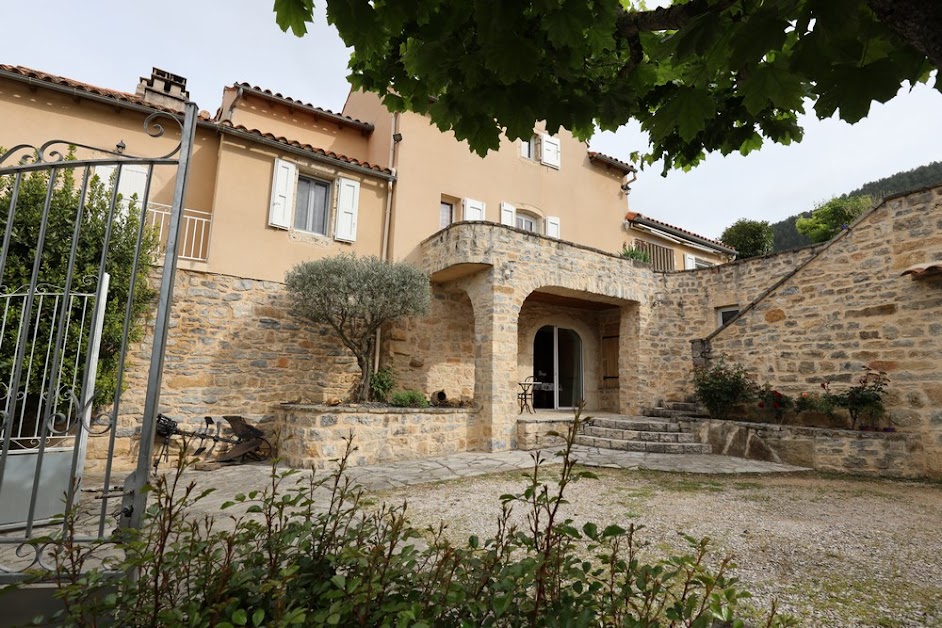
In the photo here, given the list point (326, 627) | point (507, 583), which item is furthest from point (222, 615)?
point (507, 583)

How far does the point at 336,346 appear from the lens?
27.5 ft


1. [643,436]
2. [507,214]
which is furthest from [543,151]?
[643,436]

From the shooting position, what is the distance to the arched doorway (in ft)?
36.1

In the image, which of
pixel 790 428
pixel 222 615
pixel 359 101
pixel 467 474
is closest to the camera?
pixel 222 615

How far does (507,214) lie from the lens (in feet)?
34.9

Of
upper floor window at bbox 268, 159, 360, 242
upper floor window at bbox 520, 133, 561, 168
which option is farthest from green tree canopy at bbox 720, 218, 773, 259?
upper floor window at bbox 268, 159, 360, 242

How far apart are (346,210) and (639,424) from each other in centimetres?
668

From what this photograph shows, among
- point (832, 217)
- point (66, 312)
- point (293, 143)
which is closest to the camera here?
point (66, 312)

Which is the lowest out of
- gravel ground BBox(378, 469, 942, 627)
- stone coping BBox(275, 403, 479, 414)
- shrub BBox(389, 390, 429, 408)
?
gravel ground BBox(378, 469, 942, 627)

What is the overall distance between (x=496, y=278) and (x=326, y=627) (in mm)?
6937

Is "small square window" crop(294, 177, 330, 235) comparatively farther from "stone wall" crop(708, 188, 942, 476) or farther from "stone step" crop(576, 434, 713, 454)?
"stone wall" crop(708, 188, 942, 476)

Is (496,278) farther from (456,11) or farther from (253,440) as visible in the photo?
(456,11)

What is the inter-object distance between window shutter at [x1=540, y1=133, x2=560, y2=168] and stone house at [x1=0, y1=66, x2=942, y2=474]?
7 centimetres

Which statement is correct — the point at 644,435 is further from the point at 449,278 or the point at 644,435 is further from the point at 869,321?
the point at 449,278
